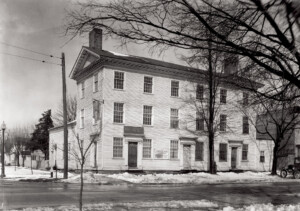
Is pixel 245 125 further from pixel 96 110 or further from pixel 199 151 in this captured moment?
pixel 96 110

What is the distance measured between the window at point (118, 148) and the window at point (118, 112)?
1565mm

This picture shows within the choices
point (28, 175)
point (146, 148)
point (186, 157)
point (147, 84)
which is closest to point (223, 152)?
point (186, 157)

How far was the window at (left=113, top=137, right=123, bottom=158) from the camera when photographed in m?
30.6

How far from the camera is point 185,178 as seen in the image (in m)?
26.8

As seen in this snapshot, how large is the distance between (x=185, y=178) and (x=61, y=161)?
1867 cm

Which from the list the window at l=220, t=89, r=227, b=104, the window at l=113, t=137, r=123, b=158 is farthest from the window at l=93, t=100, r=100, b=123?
the window at l=220, t=89, r=227, b=104

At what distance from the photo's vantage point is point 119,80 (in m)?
31.2

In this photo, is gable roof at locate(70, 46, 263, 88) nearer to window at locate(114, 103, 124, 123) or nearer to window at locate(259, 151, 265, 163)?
window at locate(114, 103, 124, 123)

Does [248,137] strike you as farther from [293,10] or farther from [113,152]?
[293,10]

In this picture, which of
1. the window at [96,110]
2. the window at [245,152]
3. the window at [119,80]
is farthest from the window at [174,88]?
the window at [245,152]

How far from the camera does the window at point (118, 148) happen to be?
30578mm

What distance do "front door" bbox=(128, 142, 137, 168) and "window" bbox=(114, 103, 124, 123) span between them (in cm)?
219

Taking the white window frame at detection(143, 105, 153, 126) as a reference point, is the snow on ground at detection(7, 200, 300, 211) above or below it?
below

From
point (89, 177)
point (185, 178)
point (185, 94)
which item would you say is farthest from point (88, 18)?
point (185, 94)
